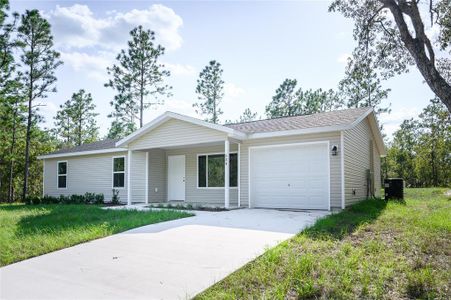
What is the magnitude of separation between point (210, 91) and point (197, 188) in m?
16.9

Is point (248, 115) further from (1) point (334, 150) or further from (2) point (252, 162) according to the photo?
(1) point (334, 150)

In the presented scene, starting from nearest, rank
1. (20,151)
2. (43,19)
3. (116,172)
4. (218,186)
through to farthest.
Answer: (218,186) < (116,172) < (43,19) < (20,151)

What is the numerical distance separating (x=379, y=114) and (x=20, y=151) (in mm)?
29117

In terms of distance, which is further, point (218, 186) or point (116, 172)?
point (116, 172)

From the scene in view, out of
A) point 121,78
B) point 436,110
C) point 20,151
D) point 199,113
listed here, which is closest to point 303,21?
point 121,78

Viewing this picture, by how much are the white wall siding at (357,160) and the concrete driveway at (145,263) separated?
3.84m

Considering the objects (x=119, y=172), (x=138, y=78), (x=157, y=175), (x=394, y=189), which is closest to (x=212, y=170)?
(x=157, y=175)

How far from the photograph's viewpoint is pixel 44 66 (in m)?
19.7

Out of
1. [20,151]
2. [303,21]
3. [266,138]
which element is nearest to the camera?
[303,21]

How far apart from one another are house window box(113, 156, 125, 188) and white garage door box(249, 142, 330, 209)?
23.6ft

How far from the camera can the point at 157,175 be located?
47.2ft

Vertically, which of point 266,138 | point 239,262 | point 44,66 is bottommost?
point 239,262

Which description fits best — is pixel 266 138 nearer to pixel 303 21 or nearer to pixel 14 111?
A: pixel 303 21

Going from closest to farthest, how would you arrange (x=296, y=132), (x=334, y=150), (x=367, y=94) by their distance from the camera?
(x=334, y=150) < (x=296, y=132) < (x=367, y=94)
